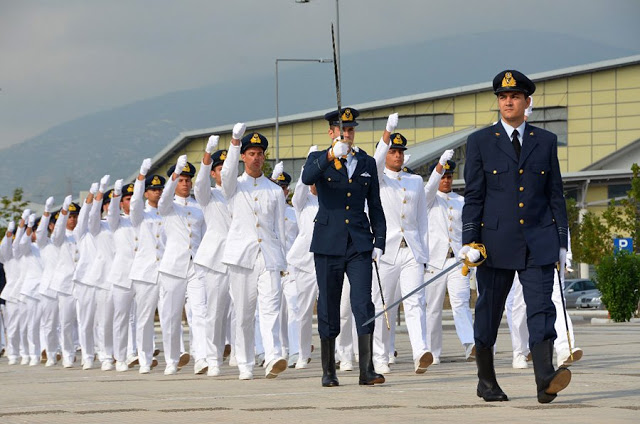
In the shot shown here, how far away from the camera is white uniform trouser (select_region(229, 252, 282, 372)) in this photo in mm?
13156

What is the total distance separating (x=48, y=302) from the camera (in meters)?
20.7

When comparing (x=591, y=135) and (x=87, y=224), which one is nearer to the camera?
(x=87, y=224)

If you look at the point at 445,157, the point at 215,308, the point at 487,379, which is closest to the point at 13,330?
the point at 215,308

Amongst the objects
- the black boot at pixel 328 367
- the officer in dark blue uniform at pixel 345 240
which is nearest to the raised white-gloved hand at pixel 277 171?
the officer in dark blue uniform at pixel 345 240

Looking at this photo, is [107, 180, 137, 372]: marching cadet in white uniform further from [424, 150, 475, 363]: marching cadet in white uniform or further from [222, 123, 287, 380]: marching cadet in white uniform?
[424, 150, 475, 363]: marching cadet in white uniform

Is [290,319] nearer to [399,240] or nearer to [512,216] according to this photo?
[399,240]

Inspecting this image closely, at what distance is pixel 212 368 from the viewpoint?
47.4ft

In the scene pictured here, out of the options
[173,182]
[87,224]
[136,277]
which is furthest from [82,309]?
[173,182]

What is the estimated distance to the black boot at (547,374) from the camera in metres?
8.80

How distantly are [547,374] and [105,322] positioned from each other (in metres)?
9.42

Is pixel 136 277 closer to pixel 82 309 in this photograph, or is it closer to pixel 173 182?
pixel 173 182

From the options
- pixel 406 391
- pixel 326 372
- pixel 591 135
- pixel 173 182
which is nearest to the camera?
pixel 406 391

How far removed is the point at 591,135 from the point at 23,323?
55.2m

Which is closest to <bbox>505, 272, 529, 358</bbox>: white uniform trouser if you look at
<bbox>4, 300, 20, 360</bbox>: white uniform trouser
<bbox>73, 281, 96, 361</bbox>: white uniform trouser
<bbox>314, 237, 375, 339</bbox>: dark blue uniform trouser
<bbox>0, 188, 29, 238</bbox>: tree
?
<bbox>314, 237, 375, 339</bbox>: dark blue uniform trouser
